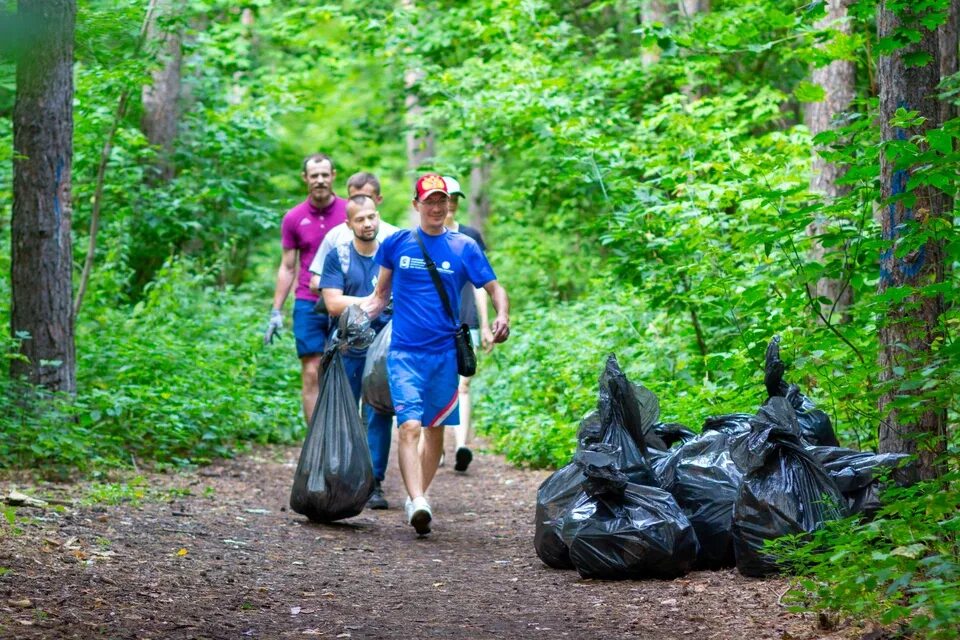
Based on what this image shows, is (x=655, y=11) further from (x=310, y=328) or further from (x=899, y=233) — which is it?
(x=899, y=233)

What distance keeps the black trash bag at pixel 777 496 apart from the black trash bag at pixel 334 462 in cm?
259

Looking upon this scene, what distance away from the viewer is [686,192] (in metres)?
8.61

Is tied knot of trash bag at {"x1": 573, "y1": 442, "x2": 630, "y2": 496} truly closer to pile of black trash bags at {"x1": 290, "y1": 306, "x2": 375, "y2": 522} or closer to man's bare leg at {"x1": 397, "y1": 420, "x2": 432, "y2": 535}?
man's bare leg at {"x1": 397, "y1": 420, "x2": 432, "y2": 535}

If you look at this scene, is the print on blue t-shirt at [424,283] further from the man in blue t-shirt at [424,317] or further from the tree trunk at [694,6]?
the tree trunk at [694,6]

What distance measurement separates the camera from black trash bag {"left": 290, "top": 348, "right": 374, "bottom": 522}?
6.77m

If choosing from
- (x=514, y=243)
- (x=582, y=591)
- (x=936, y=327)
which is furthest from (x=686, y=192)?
(x=514, y=243)

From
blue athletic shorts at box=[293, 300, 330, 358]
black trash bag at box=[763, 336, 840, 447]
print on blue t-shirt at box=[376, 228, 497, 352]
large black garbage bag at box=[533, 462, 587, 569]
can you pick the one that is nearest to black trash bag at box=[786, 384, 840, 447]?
black trash bag at box=[763, 336, 840, 447]

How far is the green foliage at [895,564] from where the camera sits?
3.55 m

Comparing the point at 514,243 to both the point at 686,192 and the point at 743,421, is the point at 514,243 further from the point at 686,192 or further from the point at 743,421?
the point at 743,421

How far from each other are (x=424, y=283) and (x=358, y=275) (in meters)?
1.06

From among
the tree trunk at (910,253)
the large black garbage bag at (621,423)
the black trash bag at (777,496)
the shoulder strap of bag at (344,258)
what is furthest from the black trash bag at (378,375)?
the tree trunk at (910,253)

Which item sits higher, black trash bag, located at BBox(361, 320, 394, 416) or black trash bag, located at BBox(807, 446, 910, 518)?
black trash bag, located at BBox(361, 320, 394, 416)

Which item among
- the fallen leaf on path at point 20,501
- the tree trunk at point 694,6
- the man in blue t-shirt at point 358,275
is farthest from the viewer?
the tree trunk at point 694,6

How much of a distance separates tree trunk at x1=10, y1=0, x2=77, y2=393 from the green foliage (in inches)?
222
